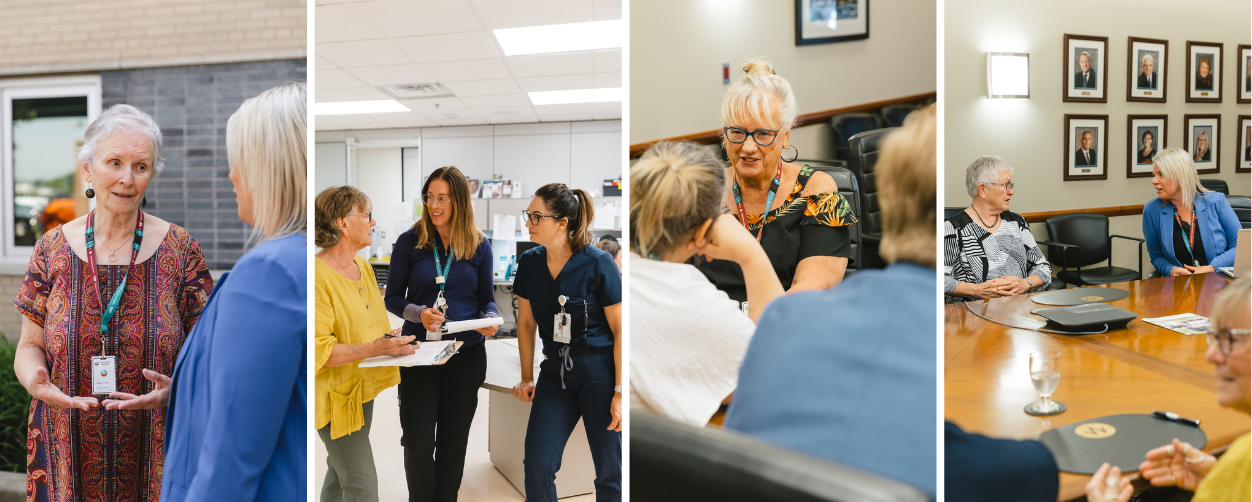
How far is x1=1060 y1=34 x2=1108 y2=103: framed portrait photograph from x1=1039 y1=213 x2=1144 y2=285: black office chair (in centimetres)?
33

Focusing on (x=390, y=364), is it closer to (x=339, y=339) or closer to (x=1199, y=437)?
(x=339, y=339)

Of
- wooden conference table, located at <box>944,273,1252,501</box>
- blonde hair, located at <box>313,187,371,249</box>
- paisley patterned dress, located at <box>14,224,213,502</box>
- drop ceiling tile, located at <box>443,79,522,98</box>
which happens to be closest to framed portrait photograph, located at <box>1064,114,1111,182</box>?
wooden conference table, located at <box>944,273,1252,501</box>

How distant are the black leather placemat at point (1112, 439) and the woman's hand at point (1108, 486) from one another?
0.02 metres

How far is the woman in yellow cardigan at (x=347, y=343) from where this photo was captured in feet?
5.54

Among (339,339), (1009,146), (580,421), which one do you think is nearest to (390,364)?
(339,339)

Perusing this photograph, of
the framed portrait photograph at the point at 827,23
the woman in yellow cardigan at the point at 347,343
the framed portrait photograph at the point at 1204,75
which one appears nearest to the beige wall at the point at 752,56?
the framed portrait photograph at the point at 827,23

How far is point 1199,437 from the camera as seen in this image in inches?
50.9

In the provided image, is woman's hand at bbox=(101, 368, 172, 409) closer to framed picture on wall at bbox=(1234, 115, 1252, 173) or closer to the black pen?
the black pen

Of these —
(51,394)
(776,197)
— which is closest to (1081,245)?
(776,197)

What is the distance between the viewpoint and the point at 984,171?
150 centimetres

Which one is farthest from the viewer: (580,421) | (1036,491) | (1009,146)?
(580,421)

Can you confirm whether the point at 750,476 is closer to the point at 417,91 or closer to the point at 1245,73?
the point at 417,91

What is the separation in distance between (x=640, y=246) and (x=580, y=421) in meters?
0.57

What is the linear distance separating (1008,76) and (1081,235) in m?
0.47
